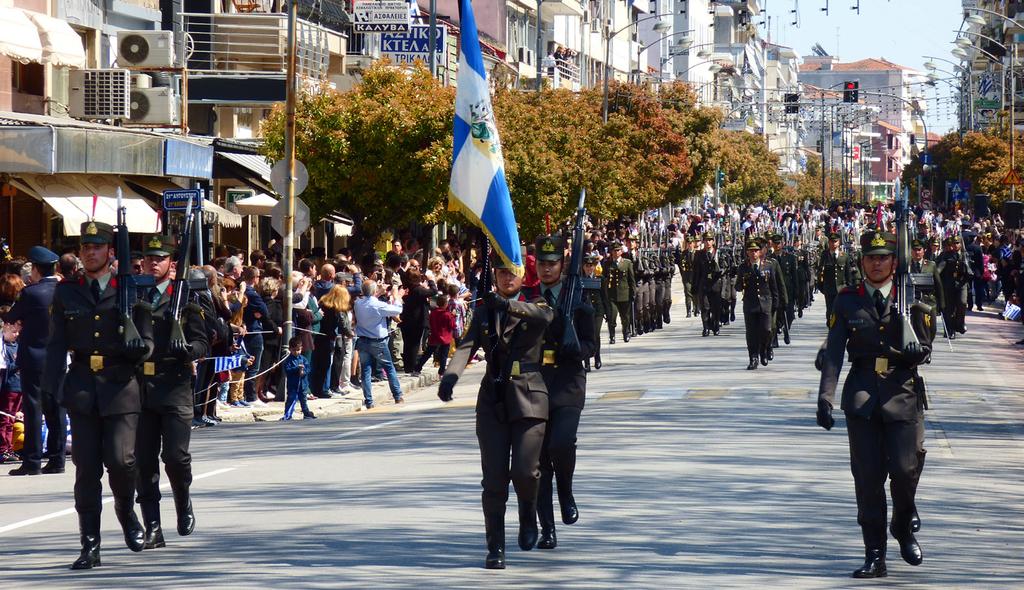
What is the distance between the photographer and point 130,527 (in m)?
10.6

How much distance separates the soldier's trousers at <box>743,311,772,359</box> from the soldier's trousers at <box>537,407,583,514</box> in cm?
1520

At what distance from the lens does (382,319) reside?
2288 cm

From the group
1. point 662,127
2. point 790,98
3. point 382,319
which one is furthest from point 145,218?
point 790,98

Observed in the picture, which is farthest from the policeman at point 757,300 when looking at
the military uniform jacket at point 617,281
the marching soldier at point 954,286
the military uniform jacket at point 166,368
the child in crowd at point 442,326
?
the military uniform jacket at point 166,368

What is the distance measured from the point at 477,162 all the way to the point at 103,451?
10.1 ft

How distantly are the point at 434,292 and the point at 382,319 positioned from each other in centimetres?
398

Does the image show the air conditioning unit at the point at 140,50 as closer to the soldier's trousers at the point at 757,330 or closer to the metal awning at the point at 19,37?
the metal awning at the point at 19,37

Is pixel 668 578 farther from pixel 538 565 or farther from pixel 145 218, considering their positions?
pixel 145 218

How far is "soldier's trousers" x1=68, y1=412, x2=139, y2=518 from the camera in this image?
1031 cm

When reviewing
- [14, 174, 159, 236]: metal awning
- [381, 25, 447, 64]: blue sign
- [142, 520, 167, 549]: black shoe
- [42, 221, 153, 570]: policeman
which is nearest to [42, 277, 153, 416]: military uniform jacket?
[42, 221, 153, 570]: policeman

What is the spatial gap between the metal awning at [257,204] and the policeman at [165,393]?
21495mm

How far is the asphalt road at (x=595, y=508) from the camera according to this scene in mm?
9875

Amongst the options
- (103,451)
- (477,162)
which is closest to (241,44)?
(477,162)

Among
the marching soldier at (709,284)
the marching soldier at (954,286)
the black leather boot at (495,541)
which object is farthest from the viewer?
the marching soldier at (954,286)
